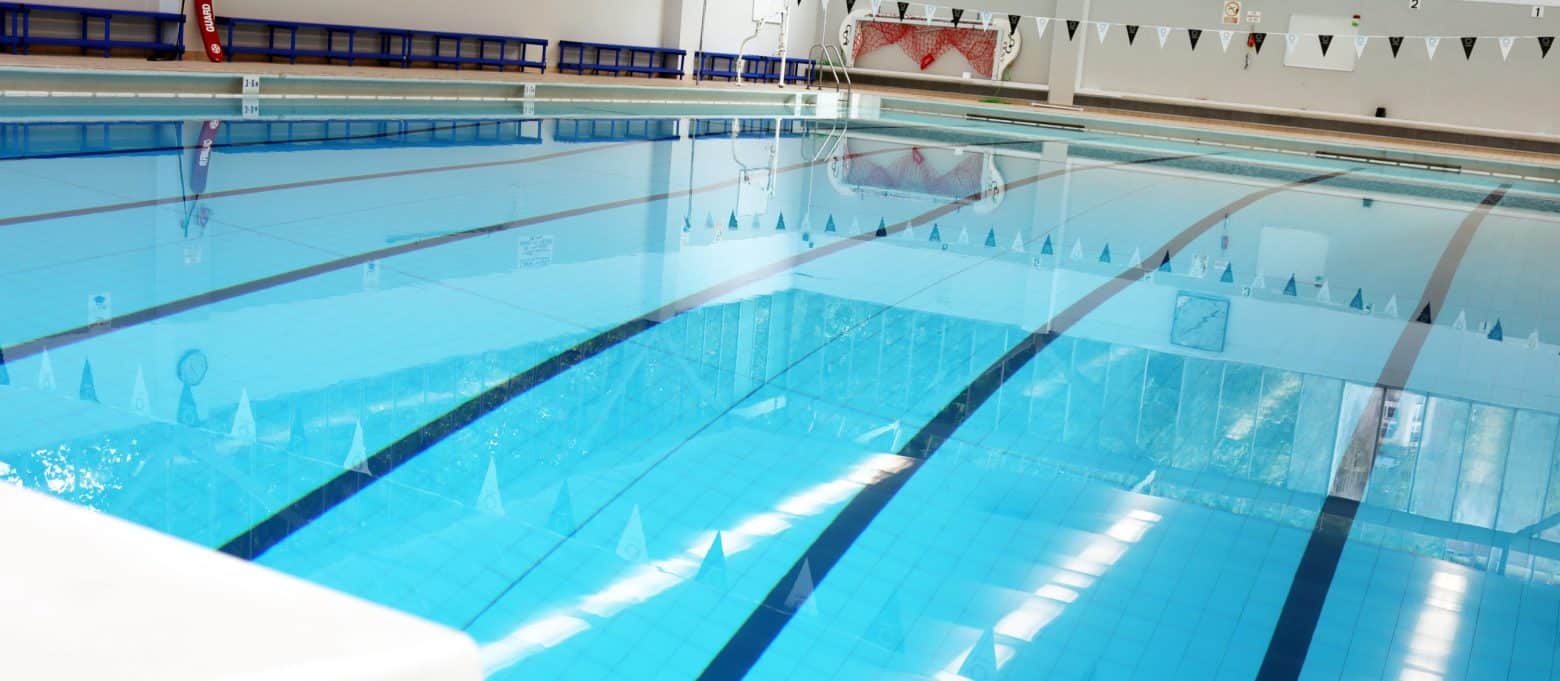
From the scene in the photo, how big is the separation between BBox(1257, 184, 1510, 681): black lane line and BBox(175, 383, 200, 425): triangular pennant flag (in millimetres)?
2374

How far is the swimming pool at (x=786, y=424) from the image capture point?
226cm

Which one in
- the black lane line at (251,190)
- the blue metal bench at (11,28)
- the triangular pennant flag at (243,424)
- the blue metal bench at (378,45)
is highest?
the blue metal bench at (378,45)

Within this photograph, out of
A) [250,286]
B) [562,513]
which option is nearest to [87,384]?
[250,286]

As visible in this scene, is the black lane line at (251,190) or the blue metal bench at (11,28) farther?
the blue metal bench at (11,28)

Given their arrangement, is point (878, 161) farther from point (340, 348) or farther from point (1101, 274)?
point (340, 348)

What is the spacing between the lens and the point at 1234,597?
8.09ft

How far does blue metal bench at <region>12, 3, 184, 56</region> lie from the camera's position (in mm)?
9977

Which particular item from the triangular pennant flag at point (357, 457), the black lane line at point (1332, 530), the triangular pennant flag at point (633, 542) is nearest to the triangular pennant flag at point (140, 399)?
the triangular pennant flag at point (357, 457)

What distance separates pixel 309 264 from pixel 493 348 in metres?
1.34

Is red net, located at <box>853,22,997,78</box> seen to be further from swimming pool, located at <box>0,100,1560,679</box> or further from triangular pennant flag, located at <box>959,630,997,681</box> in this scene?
triangular pennant flag, located at <box>959,630,997,681</box>

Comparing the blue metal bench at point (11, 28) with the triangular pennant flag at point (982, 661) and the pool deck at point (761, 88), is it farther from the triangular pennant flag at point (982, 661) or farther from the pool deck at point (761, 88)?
the triangular pennant flag at point (982, 661)

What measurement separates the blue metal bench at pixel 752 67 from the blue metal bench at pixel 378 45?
2.69 meters

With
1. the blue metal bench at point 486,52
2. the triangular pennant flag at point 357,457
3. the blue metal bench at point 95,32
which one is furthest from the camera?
the blue metal bench at point 486,52

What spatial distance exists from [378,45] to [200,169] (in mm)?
7605
